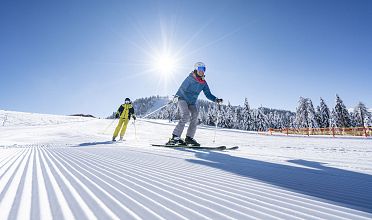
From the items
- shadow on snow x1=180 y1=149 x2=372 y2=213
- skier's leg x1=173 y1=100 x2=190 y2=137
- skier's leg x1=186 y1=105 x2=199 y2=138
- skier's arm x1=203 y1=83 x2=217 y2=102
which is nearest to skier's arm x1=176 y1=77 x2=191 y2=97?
skier's leg x1=173 y1=100 x2=190 y2=137

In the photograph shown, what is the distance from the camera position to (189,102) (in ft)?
25.0

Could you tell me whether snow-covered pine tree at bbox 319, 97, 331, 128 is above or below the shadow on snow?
above

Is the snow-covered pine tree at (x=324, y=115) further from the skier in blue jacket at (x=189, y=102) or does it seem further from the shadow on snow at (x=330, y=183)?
the shadow on snow at (x=330, y=183)

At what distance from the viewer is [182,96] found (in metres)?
7.59

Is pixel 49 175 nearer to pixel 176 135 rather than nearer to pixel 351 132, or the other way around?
pixel 176 135

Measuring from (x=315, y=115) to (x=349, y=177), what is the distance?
240 ft

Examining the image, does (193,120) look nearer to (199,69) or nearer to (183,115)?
(183,115)

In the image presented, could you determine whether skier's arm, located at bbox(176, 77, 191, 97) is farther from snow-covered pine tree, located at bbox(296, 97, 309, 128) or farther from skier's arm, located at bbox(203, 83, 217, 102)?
snow-covered pine tree, located at bbox(296, 97, 309, 128)

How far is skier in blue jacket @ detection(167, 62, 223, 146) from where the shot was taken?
24.6ft

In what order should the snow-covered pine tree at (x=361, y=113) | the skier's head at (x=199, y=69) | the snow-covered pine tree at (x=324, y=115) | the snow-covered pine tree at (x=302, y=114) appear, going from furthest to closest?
the snow-covered pine tree at (x=361, y=113)
the snow-covered pine tree at (x=324, y=115)
the snow-covered pine tree at (x=302, y=114)
the skier's head at (x=199, y=69)

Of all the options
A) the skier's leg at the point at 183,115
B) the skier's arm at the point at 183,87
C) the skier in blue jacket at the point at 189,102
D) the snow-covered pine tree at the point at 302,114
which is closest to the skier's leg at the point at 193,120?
the skier in blue jacket at the point at 189,102

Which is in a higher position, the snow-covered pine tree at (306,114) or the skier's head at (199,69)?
the snow-covered pine tree at (306,114)

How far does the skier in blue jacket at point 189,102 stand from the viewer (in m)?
7.48

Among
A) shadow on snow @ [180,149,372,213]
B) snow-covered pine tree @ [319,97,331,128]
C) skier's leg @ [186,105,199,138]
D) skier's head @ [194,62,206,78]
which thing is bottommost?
shadow on snow @ [180,149,372,213]
